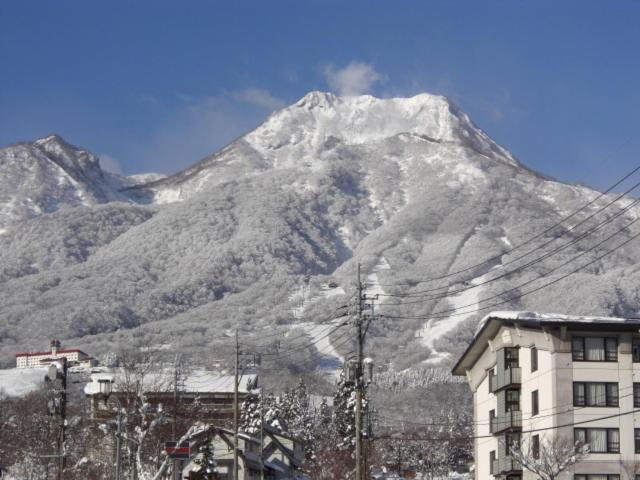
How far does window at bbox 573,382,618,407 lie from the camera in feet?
193

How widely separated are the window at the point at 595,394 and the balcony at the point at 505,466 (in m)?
5.70

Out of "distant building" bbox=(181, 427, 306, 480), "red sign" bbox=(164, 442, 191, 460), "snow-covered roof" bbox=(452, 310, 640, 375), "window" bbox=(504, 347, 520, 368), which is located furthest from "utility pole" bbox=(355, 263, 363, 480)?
"distant building" bbox=(181, 427, 306, 480)

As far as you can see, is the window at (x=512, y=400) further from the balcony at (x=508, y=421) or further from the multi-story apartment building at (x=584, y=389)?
the multi-story apartment building at (x=584, y=389)

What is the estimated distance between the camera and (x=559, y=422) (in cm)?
5800

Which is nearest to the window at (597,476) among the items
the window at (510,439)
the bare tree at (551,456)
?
the bare tree at (551,456)

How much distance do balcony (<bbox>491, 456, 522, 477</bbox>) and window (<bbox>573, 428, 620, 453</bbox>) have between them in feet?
16.6

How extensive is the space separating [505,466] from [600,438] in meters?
7.10

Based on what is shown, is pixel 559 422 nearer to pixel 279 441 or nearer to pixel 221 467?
pixel 221 467

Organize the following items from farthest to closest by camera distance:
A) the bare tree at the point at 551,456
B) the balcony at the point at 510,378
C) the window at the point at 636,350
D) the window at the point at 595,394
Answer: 1. the balcony at the point at 510,378
2. the window at the point at 636,350
3. the window at the point at 595,394
4. the bare tree at the point at 551,456

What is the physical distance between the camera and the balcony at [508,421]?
63.0 m

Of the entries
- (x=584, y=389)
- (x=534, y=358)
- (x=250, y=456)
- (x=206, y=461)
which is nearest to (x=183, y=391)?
(x=250, y=456)

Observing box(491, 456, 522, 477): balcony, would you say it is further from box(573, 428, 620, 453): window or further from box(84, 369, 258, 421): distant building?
box(84, 369, 258, 421): distant building

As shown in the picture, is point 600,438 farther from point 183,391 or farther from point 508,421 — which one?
A: point 183,391

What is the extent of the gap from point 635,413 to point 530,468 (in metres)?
7.76
